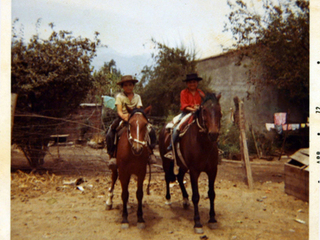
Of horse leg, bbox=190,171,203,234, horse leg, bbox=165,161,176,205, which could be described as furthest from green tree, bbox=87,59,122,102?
horse leg, bbox=190,171,203,234

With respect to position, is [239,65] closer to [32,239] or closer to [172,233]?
[172,233]

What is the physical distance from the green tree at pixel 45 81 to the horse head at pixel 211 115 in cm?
289

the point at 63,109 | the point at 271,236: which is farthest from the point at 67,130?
the point at 271,236

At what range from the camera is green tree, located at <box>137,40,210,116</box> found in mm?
8094

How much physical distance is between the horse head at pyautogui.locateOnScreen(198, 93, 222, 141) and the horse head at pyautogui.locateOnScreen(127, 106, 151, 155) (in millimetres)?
901

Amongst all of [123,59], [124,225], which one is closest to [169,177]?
[124,225]

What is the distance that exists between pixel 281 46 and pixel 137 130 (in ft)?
20.4

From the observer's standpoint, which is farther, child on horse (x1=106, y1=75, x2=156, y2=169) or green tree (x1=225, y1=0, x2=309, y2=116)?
green tree (x1=225, y1=0, x2=309, y2=116)

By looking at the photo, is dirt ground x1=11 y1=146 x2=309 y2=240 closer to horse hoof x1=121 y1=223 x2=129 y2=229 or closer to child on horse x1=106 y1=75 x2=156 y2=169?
horse hoof x1=121 y1=223 x2=129 y2=229

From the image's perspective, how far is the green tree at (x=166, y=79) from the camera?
26.6ft

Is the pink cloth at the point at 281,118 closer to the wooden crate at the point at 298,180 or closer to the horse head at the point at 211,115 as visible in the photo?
the wooden crate at the point at 298,180

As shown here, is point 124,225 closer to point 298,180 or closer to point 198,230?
point 198,230

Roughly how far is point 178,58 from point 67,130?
198 inches

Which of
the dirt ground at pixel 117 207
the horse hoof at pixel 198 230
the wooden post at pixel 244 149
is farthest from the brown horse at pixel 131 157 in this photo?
the wooden post at pixel 244 149
